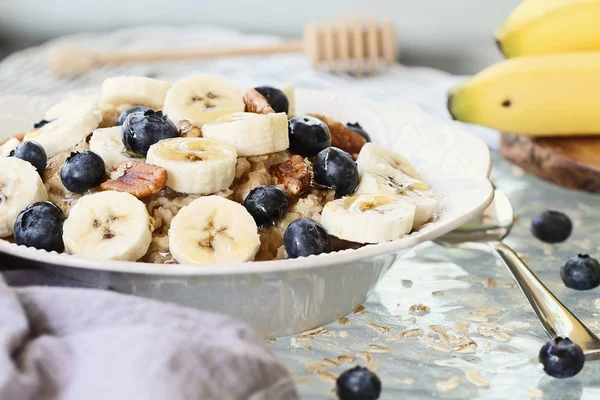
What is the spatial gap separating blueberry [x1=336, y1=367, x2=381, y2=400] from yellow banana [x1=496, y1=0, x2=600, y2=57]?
4.58 feet

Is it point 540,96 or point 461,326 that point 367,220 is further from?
point 540,96

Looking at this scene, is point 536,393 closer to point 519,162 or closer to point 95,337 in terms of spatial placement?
point 95,337

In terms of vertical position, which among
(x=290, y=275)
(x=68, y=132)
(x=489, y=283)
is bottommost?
(x=489, y=283)

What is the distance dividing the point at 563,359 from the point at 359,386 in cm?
32

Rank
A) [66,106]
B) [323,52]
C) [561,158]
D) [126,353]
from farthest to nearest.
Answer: [323,52]
[561,158]
[66,106]
[126,353]

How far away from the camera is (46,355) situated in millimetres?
882

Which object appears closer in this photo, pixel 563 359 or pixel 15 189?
pixel 563 359

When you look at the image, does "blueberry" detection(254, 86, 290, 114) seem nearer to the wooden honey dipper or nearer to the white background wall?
the wooden honey dipper

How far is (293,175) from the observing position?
4.52ft

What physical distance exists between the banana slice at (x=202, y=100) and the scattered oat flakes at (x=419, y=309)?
0.51 meters

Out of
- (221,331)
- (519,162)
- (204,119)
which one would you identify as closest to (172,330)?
(221,331)

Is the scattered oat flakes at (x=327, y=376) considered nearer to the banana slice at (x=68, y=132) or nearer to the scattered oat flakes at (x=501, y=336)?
the scattered oat flakes at (x=501, y=336)

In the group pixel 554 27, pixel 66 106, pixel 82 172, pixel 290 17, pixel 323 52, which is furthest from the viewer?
pixel 290 17

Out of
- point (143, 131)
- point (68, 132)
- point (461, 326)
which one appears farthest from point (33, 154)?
point (461, 326)
